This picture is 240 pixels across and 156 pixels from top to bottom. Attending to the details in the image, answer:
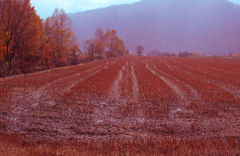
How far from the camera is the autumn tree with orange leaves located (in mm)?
17141

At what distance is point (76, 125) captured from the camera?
5.32 metres

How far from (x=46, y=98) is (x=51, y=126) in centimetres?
333

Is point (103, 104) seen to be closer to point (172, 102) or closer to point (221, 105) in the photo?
point (172, 102)

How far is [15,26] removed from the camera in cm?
1770

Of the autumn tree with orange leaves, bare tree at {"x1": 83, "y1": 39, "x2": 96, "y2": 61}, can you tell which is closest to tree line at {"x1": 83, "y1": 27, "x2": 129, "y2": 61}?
bare tree at {"x1": 83, "y1": 39, "x2": 96, "y2": 61}

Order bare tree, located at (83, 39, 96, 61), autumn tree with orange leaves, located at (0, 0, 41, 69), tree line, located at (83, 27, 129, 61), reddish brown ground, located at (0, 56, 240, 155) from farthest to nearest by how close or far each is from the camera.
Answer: tree line, located at (83, 27, 129, 61), bare tree, located at (83, 39, 96, 61), autumn tree with orange leaves, located at (0, 0, 41, 69), reddish brown ground, located at (0, 56, 240, 155)

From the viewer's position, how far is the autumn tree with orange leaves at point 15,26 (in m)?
17.1

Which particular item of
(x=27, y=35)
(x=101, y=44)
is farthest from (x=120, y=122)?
(x=101, y=44)

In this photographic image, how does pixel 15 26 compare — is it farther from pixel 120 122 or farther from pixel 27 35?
pixel 120 122

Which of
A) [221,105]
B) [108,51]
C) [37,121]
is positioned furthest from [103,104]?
[108,51]

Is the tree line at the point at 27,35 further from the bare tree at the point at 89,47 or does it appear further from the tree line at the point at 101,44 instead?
the tree line at the point at 101,44

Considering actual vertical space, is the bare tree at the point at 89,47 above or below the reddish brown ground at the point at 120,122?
above

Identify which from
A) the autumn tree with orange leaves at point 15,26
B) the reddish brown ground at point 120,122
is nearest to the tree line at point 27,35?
the autumn tree with orange leaves at point 15,26

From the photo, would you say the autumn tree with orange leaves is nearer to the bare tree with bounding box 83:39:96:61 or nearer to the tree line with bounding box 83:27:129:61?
the bare tree with bounding box 83:39:96:61
